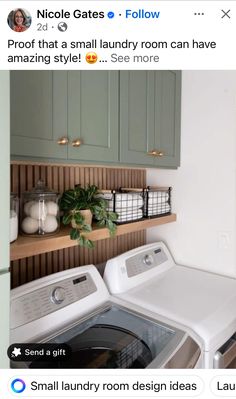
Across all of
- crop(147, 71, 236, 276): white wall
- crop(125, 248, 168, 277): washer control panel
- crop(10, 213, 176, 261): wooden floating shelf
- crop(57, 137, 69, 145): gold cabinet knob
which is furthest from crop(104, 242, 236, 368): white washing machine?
crop(57, 137, 69, 145): gold cabinet knob

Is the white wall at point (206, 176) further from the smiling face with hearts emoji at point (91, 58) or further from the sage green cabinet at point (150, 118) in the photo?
the smiling face with hearts emoji at point (91, 58)

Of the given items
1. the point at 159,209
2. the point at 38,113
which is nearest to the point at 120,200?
the point at 159,209

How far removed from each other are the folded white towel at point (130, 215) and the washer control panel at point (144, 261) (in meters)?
0.24

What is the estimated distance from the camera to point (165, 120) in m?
1.44

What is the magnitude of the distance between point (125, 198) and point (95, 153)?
0.34 metres

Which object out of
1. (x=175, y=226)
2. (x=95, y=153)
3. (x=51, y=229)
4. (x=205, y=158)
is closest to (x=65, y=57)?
(x=95, y=153)

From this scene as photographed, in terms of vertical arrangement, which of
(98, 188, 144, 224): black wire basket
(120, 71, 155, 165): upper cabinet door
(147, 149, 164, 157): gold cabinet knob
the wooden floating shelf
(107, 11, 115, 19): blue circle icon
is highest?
(107, 11, 115, 19): blue circle icon

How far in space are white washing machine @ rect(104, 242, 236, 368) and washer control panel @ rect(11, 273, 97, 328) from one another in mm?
187

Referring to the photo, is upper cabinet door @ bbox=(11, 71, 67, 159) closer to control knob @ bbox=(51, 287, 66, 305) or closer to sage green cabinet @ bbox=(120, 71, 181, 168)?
sage green cabinet @ bbox=(120, 71, 181, 168)

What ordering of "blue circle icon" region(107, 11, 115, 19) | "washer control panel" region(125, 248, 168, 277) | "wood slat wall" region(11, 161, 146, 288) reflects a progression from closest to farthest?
"blue circle icon" region(107, 11, 115, 19), "wood slat wall" region(11, 161, 146, 288), "washer control panel" region(125, 248, 168, 277)

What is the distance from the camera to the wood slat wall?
1088 mm

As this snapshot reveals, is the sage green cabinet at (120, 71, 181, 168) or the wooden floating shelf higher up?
the sage green cabinet at (120, 71, 181, 168)

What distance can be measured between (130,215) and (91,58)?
2.50ft
